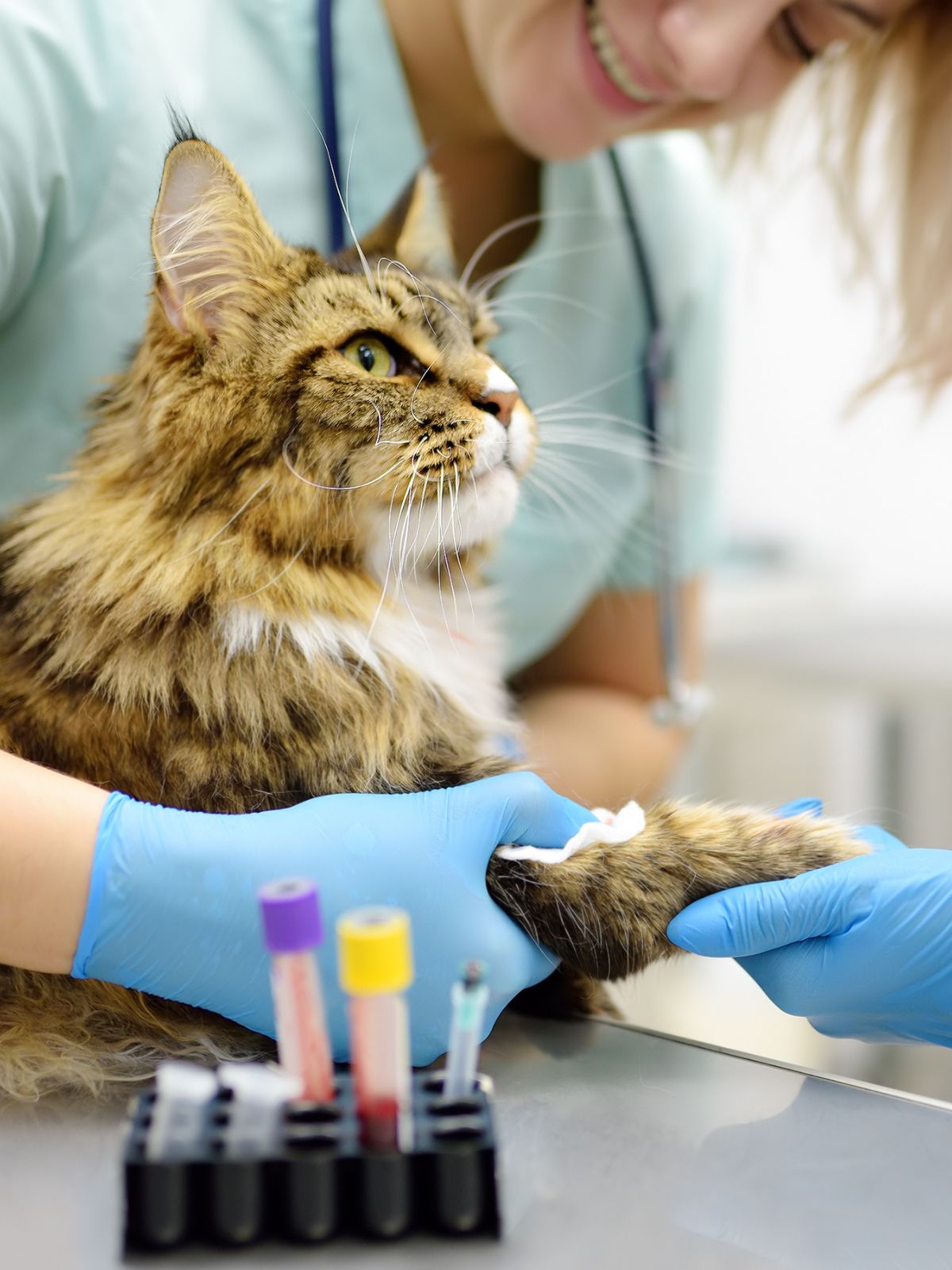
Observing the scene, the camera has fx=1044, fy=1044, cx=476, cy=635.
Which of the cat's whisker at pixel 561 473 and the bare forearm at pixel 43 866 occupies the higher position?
the cat's whisker at pixel 561 473

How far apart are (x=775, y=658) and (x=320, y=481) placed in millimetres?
1378

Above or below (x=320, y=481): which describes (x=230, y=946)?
below

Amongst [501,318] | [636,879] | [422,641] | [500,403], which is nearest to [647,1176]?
[636,879]

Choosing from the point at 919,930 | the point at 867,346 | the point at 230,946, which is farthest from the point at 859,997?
the point at 867,346

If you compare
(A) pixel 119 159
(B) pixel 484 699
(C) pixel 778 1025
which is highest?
(A) pixel 119 159

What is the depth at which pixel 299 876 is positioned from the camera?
0.66 metres

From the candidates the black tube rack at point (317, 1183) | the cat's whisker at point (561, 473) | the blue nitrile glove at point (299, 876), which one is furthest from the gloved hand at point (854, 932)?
the cat's whisker at point (561, 473)

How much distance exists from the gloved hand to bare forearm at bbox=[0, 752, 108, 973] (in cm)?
38

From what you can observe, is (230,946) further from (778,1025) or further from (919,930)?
(778,1025)

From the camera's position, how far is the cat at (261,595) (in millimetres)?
681

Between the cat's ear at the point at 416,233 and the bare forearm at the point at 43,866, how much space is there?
1.50 ft

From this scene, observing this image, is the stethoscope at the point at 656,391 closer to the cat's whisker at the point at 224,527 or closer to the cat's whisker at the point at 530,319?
the cat's whisker at the point at 530,319

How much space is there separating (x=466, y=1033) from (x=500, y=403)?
426 mm

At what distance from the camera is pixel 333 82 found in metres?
0.95
